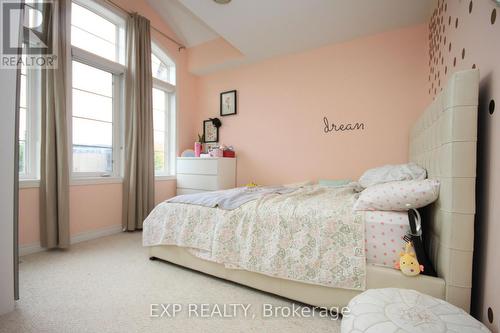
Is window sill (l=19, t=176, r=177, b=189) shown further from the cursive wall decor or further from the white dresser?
the cursive wall decor

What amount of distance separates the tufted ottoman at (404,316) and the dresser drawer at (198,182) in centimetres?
275

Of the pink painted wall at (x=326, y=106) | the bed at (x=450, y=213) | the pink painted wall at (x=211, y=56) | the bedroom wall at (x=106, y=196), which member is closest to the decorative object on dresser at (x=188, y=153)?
the bedroom wall at (x=106, y=196)

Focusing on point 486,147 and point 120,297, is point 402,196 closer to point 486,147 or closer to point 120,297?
point 486,147

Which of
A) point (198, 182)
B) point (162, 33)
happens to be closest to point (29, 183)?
point (198, 182)

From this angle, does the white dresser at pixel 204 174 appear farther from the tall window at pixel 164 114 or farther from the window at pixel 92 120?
the window at pixel 92 120

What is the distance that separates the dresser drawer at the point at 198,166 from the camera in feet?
11.7

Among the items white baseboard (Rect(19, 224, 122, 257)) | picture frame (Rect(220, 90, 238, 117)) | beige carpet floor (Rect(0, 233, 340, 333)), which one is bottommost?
beige carpet floor (Rect(0, 233, 340, 333))

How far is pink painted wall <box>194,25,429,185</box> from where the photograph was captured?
279cm

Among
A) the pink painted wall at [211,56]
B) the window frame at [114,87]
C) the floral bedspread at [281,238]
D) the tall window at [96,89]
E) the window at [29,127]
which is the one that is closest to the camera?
the floral bedspread at [281,238]

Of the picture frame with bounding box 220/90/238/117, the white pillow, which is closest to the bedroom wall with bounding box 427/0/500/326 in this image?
the white pillow

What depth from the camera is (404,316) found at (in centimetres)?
86

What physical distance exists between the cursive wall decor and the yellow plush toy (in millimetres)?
1984

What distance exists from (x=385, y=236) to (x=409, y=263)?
6.5 inches

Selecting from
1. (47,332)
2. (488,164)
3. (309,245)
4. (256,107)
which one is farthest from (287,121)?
(47,332)
